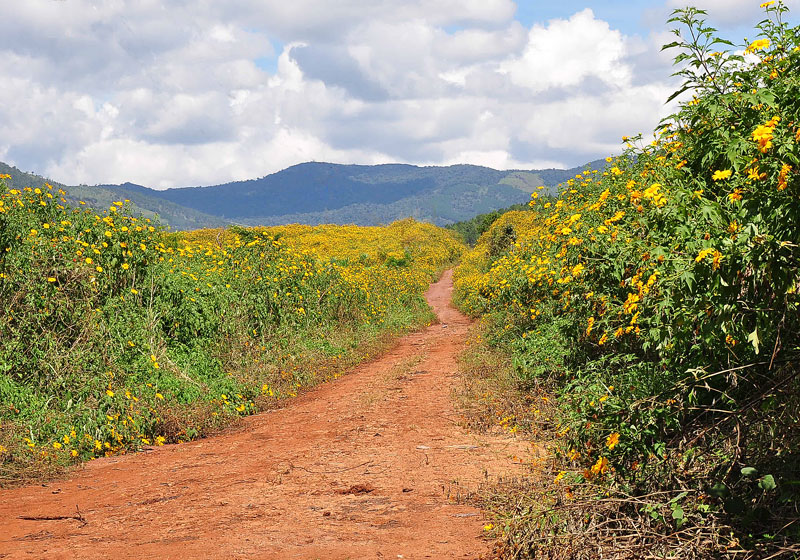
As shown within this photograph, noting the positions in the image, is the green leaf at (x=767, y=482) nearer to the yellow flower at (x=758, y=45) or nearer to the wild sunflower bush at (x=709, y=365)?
the wild sunflower bush at (x=709, y=365)

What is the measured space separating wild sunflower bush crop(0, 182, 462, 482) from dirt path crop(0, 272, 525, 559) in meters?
0.44

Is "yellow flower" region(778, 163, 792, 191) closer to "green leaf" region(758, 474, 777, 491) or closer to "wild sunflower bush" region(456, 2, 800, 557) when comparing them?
"wild sunflower bush" region(456, 2, 800, 557)

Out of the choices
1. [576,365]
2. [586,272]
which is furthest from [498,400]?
[586,272]

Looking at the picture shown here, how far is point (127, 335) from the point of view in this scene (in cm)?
774

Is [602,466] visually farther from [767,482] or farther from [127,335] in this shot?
[127,335]

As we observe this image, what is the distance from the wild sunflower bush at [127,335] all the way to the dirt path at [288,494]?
0.44 metres

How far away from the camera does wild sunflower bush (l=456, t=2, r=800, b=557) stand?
2750 millimetres

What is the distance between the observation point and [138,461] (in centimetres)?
635

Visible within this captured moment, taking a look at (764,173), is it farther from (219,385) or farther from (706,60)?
(219,385)

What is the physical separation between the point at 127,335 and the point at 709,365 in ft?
21.2

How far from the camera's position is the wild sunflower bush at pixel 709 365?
275cm

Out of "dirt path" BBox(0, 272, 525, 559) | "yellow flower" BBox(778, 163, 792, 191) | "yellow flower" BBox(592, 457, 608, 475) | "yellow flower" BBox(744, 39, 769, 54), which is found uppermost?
"yellow flower" BBox(744, 39, 769, 54)

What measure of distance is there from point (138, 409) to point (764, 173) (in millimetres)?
6283

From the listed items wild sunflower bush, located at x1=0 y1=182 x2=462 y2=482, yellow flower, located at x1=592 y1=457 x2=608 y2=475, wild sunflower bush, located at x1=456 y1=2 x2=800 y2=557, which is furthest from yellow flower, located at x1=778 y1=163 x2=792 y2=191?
wild sunflower bush, located at x1=0 y1=182 x2=462 y2=482
